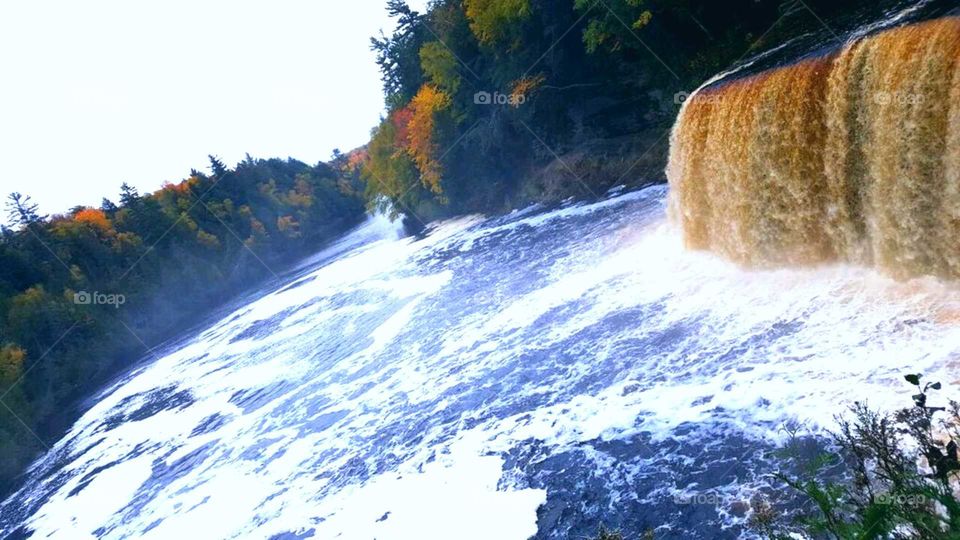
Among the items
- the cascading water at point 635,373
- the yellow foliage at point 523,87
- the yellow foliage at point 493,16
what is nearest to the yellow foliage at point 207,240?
the yellow foliage at point 493,16

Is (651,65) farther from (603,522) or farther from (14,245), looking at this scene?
(14,245)

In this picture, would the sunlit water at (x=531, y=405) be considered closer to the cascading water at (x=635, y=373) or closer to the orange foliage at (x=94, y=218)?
the cascading water at (x=635, y=373)

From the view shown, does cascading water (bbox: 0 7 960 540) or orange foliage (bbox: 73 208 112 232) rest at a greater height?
orange foliage (bbox: 73 208 112 232)

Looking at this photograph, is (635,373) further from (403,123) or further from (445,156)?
(403,123)

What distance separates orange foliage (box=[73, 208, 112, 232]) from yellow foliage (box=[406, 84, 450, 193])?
3962 centimetres

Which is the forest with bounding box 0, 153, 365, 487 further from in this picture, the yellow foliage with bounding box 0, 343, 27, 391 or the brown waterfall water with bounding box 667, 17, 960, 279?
the brown waterfall water with bounding box 667, 17, 960, 279

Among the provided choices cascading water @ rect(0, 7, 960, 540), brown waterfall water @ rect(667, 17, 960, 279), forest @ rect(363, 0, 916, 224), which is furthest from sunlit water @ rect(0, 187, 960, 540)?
forest @ rect(363, 0, 916, 224)

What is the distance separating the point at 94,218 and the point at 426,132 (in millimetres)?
49563

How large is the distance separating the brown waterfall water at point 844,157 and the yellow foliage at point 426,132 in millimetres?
28455

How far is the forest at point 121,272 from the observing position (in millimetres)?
34531

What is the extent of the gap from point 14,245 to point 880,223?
6371 centimetres

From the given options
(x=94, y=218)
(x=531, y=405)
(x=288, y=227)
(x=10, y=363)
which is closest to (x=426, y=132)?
(x=10, y=363)

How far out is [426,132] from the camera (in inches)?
1662

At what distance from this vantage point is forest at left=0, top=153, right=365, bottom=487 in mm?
34531
